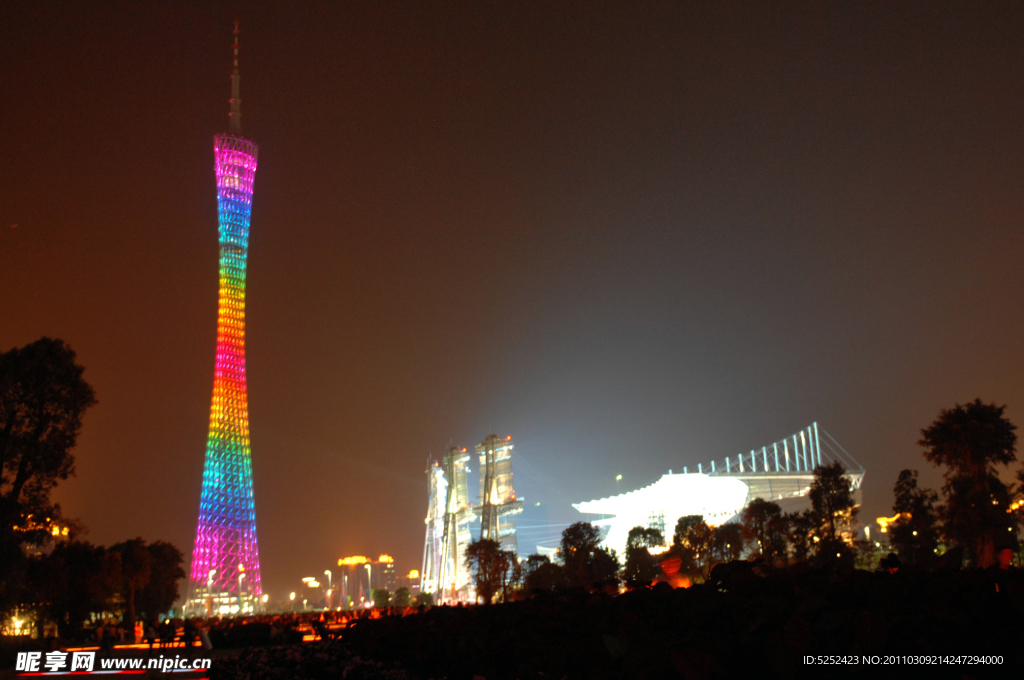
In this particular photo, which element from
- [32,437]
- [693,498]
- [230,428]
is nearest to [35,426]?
[32,437]

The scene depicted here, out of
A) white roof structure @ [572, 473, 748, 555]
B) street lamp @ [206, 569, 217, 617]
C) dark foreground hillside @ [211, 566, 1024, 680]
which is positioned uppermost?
white roof structure @ [572, 473, 748, 555]

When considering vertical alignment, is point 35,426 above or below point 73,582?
above

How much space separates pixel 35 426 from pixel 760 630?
38641mm

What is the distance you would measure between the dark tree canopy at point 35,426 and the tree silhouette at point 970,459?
41.6m

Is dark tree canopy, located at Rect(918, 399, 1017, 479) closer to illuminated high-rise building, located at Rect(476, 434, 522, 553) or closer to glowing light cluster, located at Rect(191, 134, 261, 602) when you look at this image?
glowing light cluster, located at Rect(191, 134, 261, 602)

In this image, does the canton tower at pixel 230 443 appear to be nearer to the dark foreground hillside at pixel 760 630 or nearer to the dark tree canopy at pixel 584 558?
the dark tree canopy at pixel 584 558

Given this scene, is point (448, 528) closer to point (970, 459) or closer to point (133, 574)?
point (133, 574)

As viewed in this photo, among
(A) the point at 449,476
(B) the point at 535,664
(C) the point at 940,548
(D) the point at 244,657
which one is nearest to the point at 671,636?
(B) the point at 535,664

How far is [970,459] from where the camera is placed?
134 feet

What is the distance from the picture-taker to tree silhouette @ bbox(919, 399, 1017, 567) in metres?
39.3

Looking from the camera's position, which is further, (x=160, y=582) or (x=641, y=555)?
(x=641, y=555)

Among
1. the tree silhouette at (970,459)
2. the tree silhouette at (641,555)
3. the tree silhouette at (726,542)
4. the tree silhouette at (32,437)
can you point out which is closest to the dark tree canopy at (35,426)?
the tree silhouette at (32,437)

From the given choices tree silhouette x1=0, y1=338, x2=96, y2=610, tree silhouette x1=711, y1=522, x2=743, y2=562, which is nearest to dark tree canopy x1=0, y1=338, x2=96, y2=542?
tree silhouette x1=0, y1=338, x2=96, y2=610

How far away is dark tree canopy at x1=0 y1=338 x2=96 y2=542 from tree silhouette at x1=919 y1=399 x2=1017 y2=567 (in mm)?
41563
